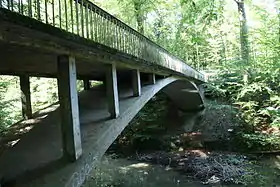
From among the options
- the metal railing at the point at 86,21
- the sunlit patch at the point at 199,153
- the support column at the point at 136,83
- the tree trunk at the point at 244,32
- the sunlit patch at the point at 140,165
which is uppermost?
the tree trunk at the point at 244,32

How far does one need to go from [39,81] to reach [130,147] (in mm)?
5816

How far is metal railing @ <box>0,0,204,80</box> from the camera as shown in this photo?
3413mm

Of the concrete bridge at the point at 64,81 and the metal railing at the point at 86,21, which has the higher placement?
the metal railing at the point at 86,21

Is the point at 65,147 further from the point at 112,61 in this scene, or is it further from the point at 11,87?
the point at 11,87

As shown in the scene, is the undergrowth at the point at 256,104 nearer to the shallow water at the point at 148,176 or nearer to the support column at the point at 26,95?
the shallow water at the point at 148,176

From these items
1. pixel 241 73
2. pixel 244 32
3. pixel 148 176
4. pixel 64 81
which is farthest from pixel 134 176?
pixel 244 32

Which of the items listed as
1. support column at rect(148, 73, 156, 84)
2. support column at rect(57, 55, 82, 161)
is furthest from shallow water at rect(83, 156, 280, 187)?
support column at rect(57, 55, 82, 161)

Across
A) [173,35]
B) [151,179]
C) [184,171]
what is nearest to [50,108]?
[151,179]

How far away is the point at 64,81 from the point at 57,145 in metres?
1.29

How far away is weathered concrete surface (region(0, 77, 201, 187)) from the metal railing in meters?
1.36

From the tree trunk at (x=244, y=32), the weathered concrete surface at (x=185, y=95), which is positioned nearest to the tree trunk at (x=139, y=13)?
the weathered concrete surface at (x=185, y=95)

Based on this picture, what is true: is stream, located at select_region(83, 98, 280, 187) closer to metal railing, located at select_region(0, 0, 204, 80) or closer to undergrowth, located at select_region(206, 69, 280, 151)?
undergrowth, located at select_region(206, 69, 280, 151)

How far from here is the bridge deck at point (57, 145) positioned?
3965 millimetres

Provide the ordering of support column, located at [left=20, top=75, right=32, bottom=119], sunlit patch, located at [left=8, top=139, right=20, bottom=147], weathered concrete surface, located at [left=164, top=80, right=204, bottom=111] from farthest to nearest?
weathered concrete surface, located at [left=164, top=80, right=204, bottom=111] → support column, located at [left=20, top=75, right=32, bottom=119] → sunlit patch, located at [left=8, top=139, right=20, bottom=147]
